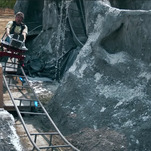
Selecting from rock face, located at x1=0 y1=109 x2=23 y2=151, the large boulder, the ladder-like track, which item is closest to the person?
the ladder-like track

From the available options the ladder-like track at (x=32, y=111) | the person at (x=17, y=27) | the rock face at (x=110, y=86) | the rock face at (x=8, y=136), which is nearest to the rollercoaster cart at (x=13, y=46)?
the person at (x=17, y=27)

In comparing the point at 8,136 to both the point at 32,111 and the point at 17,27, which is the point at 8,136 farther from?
the point at 17,27

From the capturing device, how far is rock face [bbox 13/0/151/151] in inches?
190

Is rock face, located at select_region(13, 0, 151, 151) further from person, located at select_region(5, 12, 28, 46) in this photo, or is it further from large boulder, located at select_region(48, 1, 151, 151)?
person, located at select_region(5, 12, 28, 46)

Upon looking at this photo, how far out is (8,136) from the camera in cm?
418

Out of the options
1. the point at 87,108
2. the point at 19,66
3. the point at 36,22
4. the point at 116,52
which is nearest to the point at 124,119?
the point at 87,108

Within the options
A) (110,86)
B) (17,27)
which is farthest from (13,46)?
(110,86)

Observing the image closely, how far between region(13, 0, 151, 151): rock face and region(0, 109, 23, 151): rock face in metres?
1.19

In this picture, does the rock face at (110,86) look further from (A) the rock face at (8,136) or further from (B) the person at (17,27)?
(B) the person at (17,27)

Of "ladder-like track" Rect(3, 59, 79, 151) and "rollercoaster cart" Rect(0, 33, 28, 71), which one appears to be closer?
"ladder-like track" Rect(3, 59, 79, 151)

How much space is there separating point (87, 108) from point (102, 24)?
5.10 ft

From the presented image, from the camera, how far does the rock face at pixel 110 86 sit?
4.84 m

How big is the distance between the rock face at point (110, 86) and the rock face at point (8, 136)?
1.19 m

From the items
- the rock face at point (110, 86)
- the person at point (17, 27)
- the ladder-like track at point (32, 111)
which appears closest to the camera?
the rock face at point (110, 86)
